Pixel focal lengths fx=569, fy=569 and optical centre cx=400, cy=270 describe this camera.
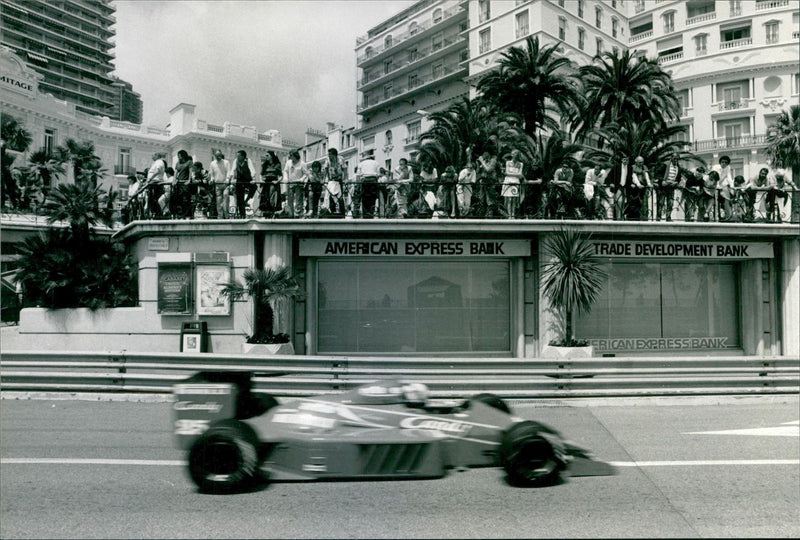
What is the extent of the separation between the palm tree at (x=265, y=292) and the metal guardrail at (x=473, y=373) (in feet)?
10.9

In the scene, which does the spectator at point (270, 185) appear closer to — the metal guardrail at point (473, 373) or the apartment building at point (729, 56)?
the metal guardrail at point (473, 373)

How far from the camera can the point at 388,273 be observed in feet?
30.7

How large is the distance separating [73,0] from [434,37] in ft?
4.36

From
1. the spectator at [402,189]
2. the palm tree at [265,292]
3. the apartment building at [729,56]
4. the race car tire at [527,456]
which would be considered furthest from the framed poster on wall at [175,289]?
the race car tire at [527,456]

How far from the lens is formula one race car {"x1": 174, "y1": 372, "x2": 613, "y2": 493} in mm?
1819

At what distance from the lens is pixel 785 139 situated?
2.46 metres

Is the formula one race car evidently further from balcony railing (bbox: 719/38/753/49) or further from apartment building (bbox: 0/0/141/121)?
balcony railing (bbox: 719/38/753/49)

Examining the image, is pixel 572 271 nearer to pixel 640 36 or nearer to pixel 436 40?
pixel 640 36

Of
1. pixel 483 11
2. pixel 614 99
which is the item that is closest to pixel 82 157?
pixel 483 11

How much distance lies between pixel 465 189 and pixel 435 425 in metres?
7.12

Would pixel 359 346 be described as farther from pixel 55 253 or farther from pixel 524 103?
pixel 524 103

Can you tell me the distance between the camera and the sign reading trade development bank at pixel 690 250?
32.1 ft

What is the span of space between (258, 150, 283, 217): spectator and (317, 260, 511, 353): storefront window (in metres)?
1.98

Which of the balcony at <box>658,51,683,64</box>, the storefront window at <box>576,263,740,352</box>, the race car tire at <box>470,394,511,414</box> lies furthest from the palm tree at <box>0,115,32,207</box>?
the storefront window at <box>576,263,740,352</box>
